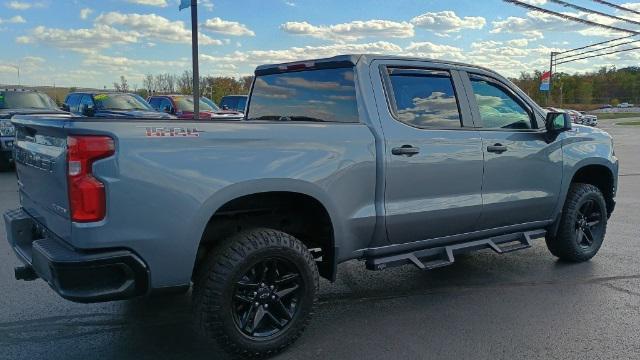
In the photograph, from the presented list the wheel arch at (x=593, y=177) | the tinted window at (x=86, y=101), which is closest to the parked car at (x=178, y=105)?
the tinted window at (x=86, y=101)

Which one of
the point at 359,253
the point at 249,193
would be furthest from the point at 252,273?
the point at 359,253

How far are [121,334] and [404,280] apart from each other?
2505mm

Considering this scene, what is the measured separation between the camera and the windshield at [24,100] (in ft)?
41.6

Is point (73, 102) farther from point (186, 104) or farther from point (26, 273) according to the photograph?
point (26, 273)

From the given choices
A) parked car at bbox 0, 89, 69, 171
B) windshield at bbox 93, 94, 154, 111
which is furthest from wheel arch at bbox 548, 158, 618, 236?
windshield at bbox 93, 94, 154, 111

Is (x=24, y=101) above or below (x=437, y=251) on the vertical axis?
above

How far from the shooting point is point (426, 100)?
427cm

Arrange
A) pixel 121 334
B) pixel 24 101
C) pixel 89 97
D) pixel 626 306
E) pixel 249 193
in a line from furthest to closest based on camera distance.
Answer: pixel 89 97 → pixel 24 101 → pixel 626 306 → pixel 121 334 → pixel 249 193

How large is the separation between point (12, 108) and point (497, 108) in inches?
458

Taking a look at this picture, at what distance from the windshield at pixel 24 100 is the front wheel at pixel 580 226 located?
38.8 feet

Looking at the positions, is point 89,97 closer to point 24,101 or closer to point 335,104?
point 24,101

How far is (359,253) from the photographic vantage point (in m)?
3.90

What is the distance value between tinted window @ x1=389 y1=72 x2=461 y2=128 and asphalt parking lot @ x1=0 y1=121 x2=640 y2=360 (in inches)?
58.3

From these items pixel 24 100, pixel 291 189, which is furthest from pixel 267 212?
pixel 24 100
